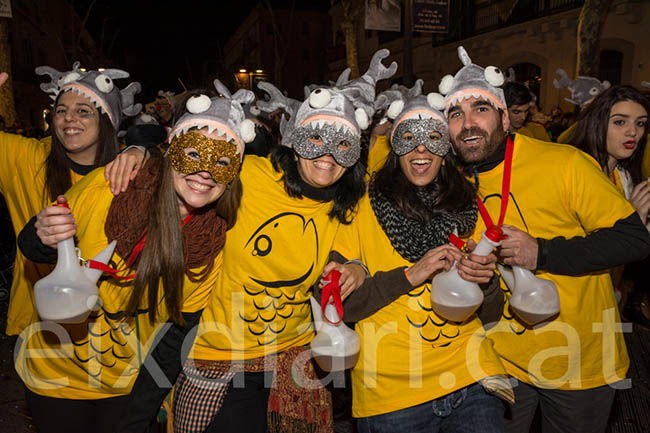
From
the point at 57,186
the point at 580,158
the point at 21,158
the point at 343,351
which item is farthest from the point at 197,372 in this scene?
the point at 580,158

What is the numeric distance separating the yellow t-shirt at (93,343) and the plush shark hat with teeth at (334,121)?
914mm

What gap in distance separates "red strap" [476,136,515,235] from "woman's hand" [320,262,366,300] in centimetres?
62

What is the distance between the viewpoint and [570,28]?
1466 cm

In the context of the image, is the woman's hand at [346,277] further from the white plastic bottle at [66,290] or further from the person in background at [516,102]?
the person in background at [516,102]

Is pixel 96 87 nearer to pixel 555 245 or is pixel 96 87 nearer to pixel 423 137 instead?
pixel 423 137

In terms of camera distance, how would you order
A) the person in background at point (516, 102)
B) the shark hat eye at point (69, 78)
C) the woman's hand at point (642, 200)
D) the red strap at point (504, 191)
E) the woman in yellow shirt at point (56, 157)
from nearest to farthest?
1. the red strap at point (504, 191)
2. the woman's hand at point (642, 200)
3. the woman in yellow shirt at point (56, 157)
4. the shark hat eye at point (69, 78)
5. the person in background at point (516, 102)

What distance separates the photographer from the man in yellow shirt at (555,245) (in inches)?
84.2

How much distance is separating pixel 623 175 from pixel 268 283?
8.28 ft

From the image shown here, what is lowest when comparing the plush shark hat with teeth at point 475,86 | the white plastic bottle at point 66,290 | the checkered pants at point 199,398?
the checkered pants at point 199,398

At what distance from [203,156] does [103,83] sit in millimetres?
1223

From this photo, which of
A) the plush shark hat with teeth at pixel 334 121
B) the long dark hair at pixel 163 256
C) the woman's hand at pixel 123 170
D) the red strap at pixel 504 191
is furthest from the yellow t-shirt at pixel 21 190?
the red strap at pixel 504 191

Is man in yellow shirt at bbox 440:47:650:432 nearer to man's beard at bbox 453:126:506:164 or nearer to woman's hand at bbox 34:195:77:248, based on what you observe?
man's beard at bbox 453:126:506:164

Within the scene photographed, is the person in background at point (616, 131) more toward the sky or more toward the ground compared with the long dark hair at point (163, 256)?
more toward the sky

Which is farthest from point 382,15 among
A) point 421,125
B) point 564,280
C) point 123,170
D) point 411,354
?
point 411,354
